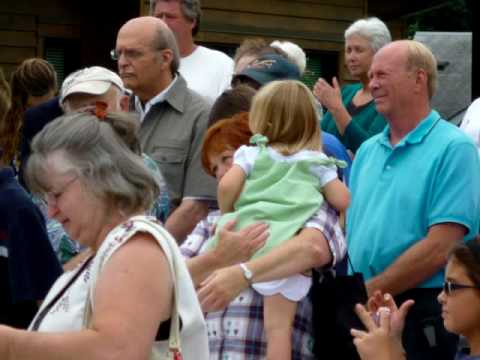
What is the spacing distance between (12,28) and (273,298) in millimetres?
7534

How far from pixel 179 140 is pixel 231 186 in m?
1.01

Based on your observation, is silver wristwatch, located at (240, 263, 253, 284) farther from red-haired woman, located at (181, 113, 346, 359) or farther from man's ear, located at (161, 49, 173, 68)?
man's ear, located at (161, 49, 173, 68)

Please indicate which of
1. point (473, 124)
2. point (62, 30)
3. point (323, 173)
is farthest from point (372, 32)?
point (62, 30)

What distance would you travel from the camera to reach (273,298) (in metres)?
4.23

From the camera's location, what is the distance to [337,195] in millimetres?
4305

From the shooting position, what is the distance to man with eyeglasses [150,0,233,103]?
252 inches

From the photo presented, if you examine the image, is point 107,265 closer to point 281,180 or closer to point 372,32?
point 281,180

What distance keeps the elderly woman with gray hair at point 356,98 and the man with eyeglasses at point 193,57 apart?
55 cm

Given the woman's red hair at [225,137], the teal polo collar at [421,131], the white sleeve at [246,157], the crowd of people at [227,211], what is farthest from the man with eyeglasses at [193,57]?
the white sleeve at [246,157]

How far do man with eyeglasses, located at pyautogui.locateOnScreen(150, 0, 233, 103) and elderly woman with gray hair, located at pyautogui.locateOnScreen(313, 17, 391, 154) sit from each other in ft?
1.79

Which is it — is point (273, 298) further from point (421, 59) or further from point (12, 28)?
point (12, 28)

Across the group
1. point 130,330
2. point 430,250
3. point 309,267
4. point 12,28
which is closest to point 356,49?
point 430,250

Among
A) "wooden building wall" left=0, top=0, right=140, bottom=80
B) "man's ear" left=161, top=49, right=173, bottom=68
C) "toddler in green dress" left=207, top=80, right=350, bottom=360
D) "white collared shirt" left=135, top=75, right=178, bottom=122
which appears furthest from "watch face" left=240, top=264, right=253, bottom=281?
"wooden building wall" left=0, top=0, right=140, bottom=80

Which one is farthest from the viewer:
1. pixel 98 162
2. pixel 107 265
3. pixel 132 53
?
pixel 132 53
